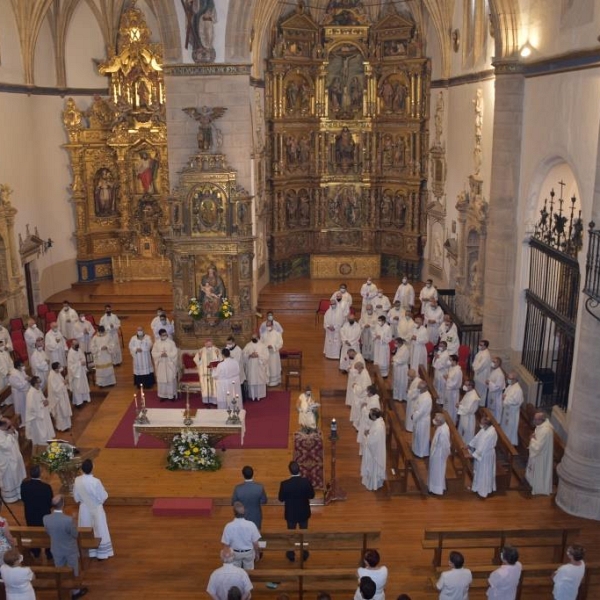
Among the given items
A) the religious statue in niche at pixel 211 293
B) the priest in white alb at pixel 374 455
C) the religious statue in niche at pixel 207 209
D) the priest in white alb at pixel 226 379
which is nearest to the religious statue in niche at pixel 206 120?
the religious statue in niche at pixel 207 209

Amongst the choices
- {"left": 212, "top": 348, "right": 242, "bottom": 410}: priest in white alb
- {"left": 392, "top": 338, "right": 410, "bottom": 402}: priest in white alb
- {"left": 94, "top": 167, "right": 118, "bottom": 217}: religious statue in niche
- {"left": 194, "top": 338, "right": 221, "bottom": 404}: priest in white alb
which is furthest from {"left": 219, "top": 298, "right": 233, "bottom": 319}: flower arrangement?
{"left": 94, "top": 167, "right": 118, "bottom": 217}: religious statue in niche

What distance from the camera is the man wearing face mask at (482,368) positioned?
1672 centimetres

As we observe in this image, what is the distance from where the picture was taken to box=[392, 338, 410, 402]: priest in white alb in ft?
57.9

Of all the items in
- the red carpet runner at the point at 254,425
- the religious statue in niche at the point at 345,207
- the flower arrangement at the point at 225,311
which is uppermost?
the religious statue in niche at the point at 345,207

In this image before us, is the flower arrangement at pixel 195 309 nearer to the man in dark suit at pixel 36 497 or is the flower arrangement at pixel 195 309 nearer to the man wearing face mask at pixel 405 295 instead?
the man wearing face mask at pixel 405 295

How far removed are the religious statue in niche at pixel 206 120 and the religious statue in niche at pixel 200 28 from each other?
120 cm

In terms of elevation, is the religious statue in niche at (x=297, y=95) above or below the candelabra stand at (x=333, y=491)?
above

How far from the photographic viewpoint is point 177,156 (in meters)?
19.2

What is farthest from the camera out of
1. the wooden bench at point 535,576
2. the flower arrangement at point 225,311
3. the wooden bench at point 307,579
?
the flower arrangement at point 225,311

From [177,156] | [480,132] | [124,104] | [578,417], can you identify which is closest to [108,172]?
[124,104]

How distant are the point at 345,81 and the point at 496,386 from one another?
15546 millimetres

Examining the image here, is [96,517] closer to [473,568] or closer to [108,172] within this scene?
[473,568]

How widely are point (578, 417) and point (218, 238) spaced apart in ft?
33.1

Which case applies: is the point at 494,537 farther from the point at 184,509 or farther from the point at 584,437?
the point at 184,509
